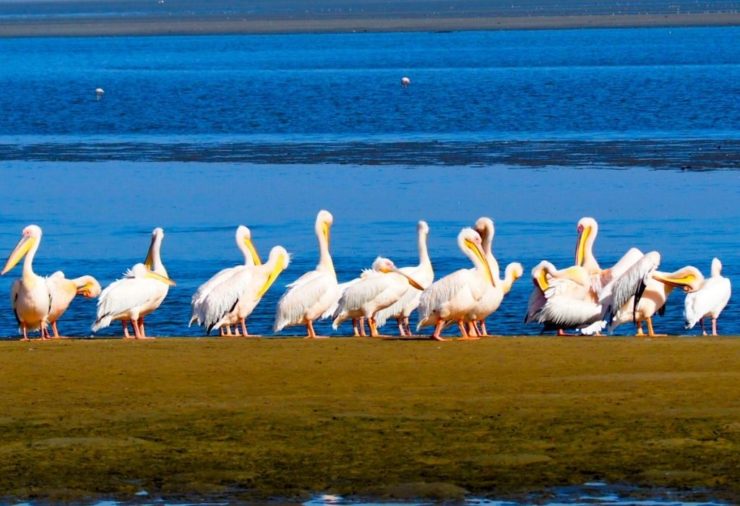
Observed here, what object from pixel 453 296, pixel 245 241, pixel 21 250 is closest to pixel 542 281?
pixel 453 296

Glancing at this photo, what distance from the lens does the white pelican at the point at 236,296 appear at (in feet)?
39.9

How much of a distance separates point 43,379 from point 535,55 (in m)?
61.5

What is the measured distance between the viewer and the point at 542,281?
12508mm

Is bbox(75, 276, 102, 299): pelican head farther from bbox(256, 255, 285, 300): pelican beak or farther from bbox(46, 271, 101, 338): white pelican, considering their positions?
bbox(256, 255, 285, 300): pelican beak

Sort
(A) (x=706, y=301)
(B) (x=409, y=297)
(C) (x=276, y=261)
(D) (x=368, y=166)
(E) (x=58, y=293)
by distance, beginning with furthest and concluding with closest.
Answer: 1. (D) (x=368, y=166)
2. (A) (x=706, y=301)
3. (B) (x=409, y=297)
4. (C) (x=276, y=261)
5. (E) (x=58, y=293)

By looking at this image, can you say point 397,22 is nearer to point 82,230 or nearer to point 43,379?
point 82,230

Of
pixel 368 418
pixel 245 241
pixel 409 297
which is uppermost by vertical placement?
pixel 245 241

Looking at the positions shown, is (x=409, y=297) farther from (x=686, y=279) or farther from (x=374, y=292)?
(x=686, y=279)

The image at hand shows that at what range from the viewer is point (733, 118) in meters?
36.4

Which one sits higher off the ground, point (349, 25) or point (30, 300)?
point (349, 25)

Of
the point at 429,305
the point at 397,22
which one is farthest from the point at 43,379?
the point at 397,22

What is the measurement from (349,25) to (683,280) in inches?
3779

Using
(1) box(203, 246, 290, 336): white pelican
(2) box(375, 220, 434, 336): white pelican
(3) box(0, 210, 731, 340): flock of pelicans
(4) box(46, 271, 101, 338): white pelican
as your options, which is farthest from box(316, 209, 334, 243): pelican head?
(4) box(46, 271, 101, 338): white pelican

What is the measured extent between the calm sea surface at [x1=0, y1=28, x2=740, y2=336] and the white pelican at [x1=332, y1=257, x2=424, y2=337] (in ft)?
6.42
